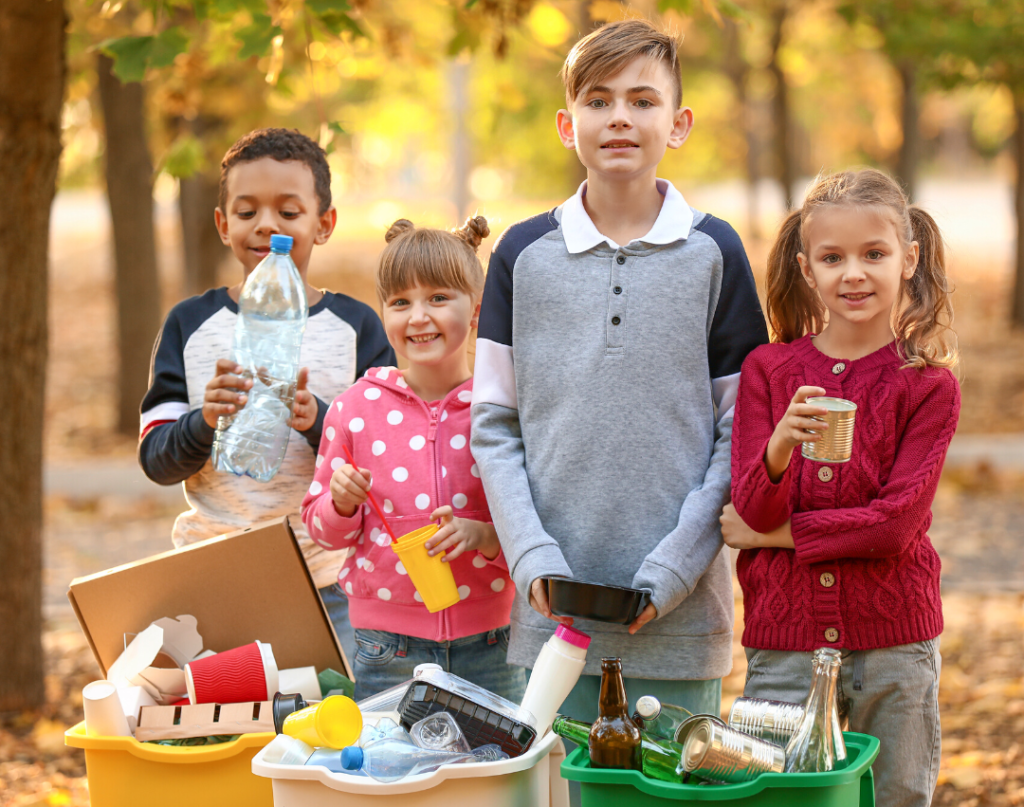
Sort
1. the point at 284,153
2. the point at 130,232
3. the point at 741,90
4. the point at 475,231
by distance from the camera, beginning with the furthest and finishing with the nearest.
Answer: the point at 741,90, the point at 130,232, the point at 284,153, the point at 475,231

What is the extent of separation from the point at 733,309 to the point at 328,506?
1.06 metres

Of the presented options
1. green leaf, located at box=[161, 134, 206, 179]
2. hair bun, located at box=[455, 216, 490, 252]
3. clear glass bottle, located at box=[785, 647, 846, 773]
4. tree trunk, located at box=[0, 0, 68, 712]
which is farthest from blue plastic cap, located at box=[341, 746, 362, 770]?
green leaf, located at box=[161, 134, 206, 179]

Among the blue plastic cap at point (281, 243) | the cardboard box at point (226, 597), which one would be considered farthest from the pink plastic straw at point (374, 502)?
the blue plastic cap at point (281, 243)

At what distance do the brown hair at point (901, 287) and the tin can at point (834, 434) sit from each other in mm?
302

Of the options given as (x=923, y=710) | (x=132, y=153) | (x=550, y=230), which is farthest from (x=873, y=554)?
(x=132, y=153)

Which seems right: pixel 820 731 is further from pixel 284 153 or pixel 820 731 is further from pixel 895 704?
pixel 284 153

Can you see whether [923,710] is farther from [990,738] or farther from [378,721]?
[990,738]

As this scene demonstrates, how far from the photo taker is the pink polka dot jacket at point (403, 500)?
2539 mm

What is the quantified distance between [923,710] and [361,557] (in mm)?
1344

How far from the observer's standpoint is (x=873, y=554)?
Result: 7.17ft

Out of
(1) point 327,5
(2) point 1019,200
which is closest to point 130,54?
(1) point 327,5

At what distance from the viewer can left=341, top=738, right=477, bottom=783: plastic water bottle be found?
6.64ft

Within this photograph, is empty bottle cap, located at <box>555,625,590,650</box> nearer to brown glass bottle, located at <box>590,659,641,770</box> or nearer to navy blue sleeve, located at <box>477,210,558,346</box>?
brown glass bottle, located at <box>590,659,641,770</box>

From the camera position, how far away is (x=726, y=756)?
186cm
